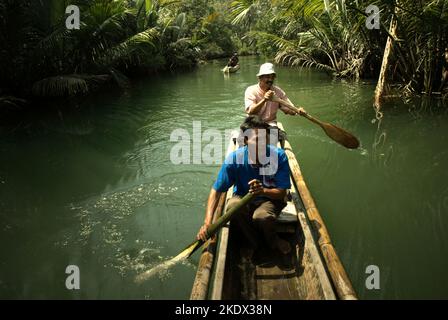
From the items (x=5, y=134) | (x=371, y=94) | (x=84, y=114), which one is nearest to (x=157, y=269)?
(x=5, y=134)

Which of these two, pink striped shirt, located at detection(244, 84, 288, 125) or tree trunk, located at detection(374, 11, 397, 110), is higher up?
tree trunk, located at detection(374, 11, 397, 110)

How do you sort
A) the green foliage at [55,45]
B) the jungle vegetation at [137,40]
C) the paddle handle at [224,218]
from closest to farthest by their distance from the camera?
1. the paddle handle at [224,218]
2. the jungle vegetation at [137,40]
3. the green foliage at [55,45]

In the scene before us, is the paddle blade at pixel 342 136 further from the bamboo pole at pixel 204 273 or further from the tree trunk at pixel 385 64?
the tree trunk at pixel 385 64

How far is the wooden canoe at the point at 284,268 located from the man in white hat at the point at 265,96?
1207mm

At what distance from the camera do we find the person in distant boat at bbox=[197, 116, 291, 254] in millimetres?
3020

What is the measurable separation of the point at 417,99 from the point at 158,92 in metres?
8.87

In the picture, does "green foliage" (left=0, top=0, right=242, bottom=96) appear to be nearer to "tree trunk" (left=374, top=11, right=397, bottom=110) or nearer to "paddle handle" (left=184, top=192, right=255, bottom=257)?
"tree trunk" (left=374, top=11, right=397, bottom=110)

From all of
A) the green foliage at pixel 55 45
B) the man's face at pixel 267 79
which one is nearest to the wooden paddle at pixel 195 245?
the man's face at pixel 267 79

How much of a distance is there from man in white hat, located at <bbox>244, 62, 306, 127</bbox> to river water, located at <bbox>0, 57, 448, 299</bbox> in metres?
1.15

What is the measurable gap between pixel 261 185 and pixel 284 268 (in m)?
0.73

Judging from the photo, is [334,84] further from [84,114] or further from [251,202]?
[251,202]

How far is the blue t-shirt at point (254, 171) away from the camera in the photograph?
304cm

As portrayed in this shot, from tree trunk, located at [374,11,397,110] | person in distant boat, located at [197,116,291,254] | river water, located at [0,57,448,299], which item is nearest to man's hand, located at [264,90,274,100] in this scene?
person in distant boat, located at [197,116,291,254]
